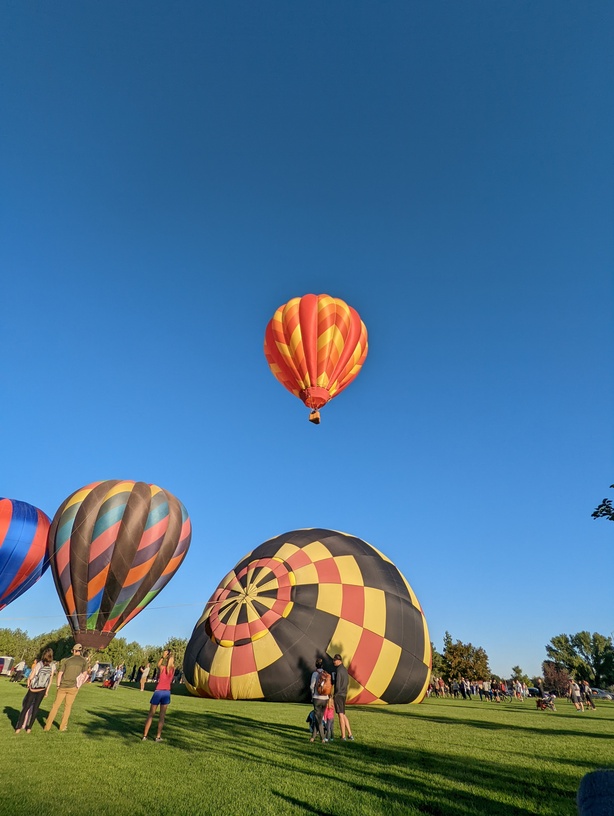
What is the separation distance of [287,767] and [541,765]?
3320 millimetres

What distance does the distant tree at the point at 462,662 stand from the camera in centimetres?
4703

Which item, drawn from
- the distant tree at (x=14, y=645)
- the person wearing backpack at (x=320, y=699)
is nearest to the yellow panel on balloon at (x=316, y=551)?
the person wearing backpack at (x=320, y=699)

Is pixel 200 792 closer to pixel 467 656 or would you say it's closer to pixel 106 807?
pixel 106 807

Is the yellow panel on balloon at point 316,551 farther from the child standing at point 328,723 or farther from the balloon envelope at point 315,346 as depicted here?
the child standing at point 328,723

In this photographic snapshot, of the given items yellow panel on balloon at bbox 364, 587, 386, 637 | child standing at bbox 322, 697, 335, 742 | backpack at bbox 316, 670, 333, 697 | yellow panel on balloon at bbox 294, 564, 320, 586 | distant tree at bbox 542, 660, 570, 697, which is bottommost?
child standing at bbox 322, 697, 335, 742

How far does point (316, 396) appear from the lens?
17.5 meters

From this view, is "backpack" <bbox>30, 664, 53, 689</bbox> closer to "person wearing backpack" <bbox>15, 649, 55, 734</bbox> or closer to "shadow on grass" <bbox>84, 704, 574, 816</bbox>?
"person wearing backpack" <bbox>15, 649, 55, 734</bbox>

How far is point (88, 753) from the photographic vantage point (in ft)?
21.3

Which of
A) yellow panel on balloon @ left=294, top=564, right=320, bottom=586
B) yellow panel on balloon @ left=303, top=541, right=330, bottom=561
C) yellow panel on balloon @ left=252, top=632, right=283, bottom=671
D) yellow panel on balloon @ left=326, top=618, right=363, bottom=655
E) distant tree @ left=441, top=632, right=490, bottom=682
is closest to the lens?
yellow panel on balloon @ left=326, top=618, right=363, bottom=655

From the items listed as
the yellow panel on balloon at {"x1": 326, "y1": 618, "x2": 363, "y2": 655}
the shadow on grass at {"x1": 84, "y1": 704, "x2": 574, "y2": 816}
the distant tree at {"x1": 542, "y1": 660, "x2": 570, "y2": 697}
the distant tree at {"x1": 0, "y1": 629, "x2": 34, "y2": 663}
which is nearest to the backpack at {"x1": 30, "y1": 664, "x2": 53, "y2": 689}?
the shadow on grass at {"x1": 84, "y1": 704, "x2": 574, "y2": 816}

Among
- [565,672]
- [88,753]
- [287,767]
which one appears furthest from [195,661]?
[565,672]

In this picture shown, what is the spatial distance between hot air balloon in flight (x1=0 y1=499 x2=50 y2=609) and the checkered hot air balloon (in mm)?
13920

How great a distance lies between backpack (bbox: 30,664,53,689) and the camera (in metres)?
8.43

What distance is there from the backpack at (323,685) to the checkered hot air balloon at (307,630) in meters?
6.13
